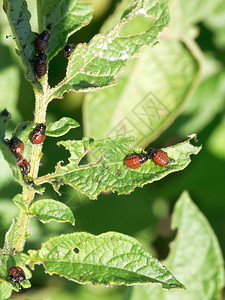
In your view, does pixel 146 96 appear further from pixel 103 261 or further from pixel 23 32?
pixel 103 261

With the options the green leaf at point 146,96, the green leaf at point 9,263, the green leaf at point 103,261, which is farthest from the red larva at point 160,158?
the green leaf at point 146,96

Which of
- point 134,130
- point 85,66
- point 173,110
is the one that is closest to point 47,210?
point 85,66

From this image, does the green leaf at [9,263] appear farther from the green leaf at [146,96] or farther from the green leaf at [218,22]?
the green leaf at [218,22]

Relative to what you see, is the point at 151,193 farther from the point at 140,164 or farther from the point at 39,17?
the point at 39,17

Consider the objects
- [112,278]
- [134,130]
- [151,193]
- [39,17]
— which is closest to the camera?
[112,278]

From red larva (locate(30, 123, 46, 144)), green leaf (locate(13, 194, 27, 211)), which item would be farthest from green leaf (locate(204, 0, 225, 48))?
green leaf (locate(13, 194, 27, 211))

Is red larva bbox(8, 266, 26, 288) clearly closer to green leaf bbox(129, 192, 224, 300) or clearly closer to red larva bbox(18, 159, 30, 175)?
red larva bbox(18, 159, 30, 175)

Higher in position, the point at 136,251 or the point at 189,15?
the point at 189,15
